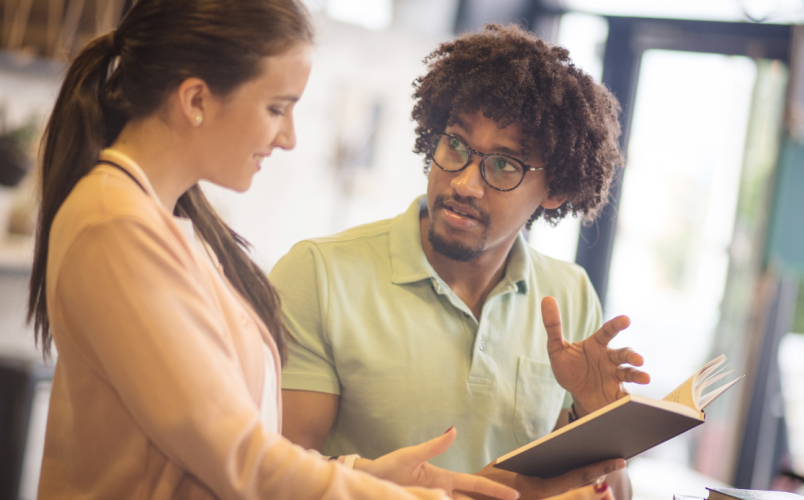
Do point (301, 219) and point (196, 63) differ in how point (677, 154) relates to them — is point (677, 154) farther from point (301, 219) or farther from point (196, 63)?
point (196, 63)

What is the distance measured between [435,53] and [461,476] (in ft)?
3.71

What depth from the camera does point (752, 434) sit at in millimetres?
3547

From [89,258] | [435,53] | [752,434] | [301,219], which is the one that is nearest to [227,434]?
[89,258]

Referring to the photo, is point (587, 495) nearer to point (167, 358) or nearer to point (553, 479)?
point (553, 479)

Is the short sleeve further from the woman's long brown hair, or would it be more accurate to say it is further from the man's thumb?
the woman's long brown hair

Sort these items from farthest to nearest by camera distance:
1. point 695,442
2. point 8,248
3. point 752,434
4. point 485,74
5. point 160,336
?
point 695,442 → point 752,434 → point 8,248 → point 485,74 → point 160,336

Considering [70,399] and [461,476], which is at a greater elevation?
[70,399]

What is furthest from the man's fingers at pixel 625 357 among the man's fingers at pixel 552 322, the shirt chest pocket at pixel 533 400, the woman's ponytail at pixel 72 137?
the woman's ponytail at pixel 72 137

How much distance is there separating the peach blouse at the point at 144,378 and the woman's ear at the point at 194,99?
0.10 m

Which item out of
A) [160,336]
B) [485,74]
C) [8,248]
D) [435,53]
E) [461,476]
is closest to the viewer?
[160,336]

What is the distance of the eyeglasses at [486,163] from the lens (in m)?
1.52

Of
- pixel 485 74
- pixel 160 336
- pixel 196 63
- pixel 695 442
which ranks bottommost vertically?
pixel 695 442

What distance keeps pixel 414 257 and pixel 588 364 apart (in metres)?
0.44

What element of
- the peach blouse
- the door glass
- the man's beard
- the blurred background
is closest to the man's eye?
the man's beard
